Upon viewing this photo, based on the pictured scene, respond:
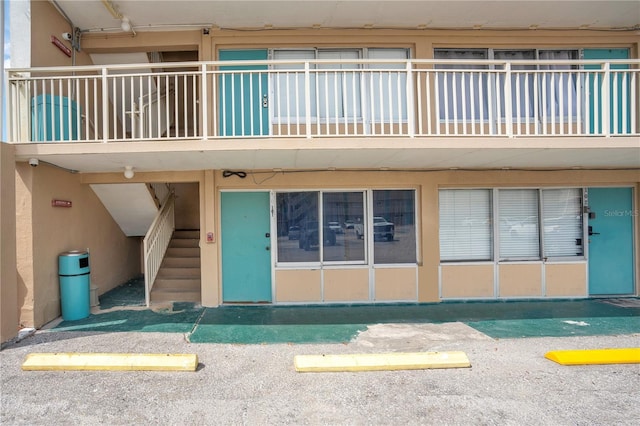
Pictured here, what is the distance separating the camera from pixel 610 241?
679 cm

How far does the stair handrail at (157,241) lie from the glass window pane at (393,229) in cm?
431

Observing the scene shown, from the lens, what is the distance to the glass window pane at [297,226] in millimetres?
6469

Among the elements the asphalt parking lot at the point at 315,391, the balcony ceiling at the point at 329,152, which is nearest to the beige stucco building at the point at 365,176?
the balcony ceiling at the point at 329,152

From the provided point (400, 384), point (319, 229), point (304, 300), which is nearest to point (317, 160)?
point (319, 229)

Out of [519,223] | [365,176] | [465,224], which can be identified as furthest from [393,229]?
[519,223]

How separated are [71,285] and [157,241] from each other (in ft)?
5.32

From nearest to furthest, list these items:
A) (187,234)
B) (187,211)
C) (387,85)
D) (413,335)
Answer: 1. (413,335)
2. (387,85)
3. (187,234)
4. (187,211)

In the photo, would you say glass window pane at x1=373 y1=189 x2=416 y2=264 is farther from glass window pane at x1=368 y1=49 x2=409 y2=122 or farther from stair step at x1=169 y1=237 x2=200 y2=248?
stair step at x1=169 y1=237 x2=200 y2=248

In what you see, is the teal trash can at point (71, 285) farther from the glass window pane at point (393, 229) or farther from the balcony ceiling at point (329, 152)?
the glass window pane at point (393, 229)

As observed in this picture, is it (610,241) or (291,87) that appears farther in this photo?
(610,241)

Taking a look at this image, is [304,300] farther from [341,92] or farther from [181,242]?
[341,92]

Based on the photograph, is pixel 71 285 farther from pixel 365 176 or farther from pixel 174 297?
pixel 365 176

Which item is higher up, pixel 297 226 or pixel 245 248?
pixel 297 226

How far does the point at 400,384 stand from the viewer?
11.6 ft
